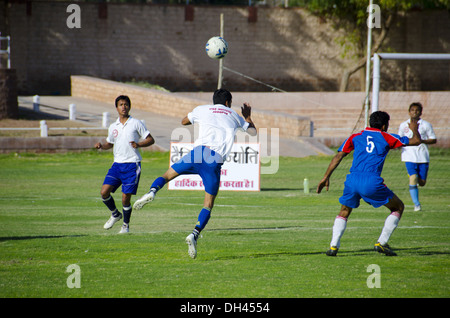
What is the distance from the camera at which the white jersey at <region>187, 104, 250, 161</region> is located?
8734 millimetres

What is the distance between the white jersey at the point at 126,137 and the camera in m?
10.6

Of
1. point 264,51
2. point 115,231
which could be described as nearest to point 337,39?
point 264,51

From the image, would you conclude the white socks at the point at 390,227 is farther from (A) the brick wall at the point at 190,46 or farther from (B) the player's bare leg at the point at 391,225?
(A) the brick wall at the point at 190,46

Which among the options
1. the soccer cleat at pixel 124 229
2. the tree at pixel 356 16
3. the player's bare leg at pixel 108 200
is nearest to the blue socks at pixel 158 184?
the player's bare leg at pixel 108 200

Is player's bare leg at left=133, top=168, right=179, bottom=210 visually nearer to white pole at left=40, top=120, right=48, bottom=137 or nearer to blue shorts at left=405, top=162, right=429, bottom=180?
blue shorts at left=405, top=162, right=429, bottom=180

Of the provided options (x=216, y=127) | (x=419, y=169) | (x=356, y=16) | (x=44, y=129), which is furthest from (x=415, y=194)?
(x=356, y=16)

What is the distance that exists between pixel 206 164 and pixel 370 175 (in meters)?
2.14

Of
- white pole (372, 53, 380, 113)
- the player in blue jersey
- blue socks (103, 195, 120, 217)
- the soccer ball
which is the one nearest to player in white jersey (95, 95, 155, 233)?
blue socks (103, 195, 120, 217)

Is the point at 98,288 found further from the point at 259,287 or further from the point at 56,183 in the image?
the point at 56,183

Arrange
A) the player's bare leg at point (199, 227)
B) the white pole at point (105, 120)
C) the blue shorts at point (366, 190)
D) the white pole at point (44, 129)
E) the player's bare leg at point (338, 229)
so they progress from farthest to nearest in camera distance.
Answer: the white pole at point (105, 120) → the white pole at point (44, 129) → the player's bare leg at point (338, 229) → the blue shorts at point (366, 190) → the player's bare leg at point (199, 227)

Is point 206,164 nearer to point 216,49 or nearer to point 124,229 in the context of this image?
point 124,229

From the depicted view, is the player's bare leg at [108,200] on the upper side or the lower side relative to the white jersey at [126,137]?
lower

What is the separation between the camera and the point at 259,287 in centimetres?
711
